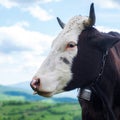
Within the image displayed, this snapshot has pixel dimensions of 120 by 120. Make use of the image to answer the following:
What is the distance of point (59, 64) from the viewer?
938 centimetres

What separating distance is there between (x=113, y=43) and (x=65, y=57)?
0.88 meters

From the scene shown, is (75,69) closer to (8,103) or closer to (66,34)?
(66,34)

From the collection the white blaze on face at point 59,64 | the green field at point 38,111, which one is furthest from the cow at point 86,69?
the green field at point 38,111

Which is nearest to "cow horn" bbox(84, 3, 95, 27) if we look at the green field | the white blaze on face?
the white blaze on face

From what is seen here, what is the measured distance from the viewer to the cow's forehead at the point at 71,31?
952 cm

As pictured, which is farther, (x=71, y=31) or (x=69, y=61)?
(x=71, y=31)

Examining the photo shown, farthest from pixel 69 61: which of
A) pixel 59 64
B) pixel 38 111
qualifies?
pixel 38 111

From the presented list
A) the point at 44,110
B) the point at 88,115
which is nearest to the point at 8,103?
the point at 44,110

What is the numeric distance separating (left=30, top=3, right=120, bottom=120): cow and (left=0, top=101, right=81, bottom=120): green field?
2029 cm

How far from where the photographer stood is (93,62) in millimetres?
9742

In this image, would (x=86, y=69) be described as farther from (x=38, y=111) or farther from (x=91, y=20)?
(x=38, y=111)

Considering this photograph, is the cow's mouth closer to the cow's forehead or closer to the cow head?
the cow head

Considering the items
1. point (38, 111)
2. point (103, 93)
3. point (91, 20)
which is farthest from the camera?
point (38, 111)

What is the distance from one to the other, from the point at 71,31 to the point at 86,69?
648mm
